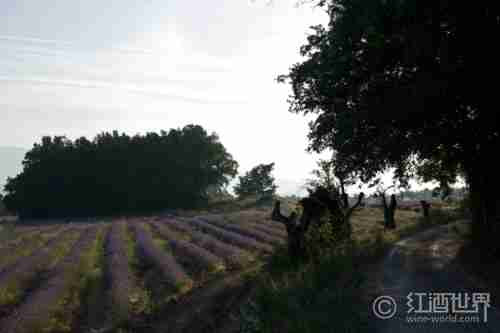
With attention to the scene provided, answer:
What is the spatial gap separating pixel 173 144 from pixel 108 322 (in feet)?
253

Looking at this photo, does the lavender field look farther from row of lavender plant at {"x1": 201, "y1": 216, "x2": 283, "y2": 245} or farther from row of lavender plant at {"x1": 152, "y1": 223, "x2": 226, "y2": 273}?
row of lavender plant at {"x1": 201, "y1": 216, "x2": 283, "y2": 245}

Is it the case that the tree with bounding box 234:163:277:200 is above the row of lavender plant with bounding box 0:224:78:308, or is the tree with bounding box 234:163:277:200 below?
above

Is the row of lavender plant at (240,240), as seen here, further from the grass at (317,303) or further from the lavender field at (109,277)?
the grass at (317,303)

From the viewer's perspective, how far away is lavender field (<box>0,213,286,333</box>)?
1568cm

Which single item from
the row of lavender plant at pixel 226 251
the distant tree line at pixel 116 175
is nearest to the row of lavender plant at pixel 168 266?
the row of lavender plant at pixel 226 251

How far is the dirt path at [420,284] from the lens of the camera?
8.51 m

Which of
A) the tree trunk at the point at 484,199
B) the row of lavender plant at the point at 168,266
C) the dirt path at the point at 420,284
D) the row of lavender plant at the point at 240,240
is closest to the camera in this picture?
the dirt path at the point at 420,284

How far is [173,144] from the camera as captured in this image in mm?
90688

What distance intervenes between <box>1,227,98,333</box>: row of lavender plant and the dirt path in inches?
459

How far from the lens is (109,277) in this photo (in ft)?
71.4

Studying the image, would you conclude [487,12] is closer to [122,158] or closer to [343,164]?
[343,164]

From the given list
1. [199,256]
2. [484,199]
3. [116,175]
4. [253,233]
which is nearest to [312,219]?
[199,256]

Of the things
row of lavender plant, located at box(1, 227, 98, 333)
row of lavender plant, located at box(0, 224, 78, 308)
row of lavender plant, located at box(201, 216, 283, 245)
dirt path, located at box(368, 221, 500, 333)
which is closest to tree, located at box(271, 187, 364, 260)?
dirt path, located at box(368, 221, 500, 333)

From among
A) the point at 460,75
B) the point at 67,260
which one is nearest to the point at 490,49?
the point at 460,75
